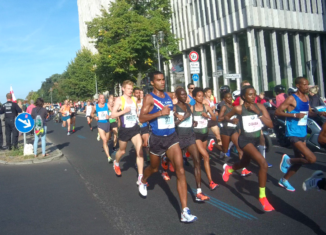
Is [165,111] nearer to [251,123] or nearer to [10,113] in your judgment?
[251,123]

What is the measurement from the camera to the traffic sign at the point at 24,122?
→ 1048 centimetres

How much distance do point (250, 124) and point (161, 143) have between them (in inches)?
57.2

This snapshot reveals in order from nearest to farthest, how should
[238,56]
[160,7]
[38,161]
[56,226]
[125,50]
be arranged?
[56,226]
[38,161]
[238,56]
[125,50]
[160,7]

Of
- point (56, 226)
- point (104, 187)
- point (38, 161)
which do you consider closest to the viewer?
point (56, 226)

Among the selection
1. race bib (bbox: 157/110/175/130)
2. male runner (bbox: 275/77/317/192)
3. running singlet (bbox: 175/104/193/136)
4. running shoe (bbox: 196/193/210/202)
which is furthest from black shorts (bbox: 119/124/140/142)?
male runner (bbox: 275/77/317/192)

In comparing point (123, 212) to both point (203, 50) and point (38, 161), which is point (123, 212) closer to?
point (38, 161)

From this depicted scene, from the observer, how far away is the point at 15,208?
18.5ft

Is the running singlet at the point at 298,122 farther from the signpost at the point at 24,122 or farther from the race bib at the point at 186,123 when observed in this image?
the signpost at the point at 24,122

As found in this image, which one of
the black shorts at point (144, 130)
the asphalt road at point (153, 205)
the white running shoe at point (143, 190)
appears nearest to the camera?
the asphalt road at point (153, 205)

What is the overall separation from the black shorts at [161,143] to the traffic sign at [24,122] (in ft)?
22.2

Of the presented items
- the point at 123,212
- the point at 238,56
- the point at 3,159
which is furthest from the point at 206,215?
the point at 238,56

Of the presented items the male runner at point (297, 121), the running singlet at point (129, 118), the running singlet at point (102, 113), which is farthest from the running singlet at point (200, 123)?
the running singlet at point (102, 113)

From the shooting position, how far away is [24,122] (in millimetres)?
10555

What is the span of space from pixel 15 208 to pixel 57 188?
4.32ft
